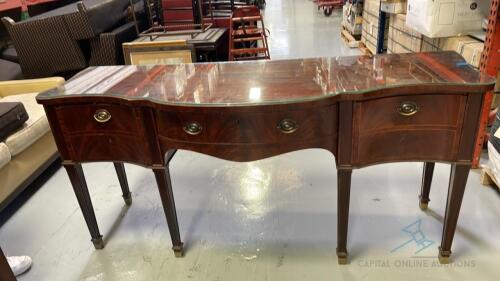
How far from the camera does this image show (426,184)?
174cm

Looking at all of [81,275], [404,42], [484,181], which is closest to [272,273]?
[81,275]

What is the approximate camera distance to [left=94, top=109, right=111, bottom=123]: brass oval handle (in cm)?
132

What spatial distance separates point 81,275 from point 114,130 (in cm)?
69

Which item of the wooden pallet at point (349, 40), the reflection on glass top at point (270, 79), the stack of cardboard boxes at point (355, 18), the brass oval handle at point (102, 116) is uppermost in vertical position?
the reflection on glass top at point (270, 79)

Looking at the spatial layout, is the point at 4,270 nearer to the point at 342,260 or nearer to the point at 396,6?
the point at 342,260

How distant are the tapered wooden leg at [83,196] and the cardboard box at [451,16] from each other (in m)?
2.06

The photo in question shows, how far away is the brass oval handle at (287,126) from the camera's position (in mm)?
1206

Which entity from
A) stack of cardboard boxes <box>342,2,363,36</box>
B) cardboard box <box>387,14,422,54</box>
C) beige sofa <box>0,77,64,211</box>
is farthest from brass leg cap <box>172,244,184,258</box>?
stack of cardboard boxes <box>342,2,363,36</box>

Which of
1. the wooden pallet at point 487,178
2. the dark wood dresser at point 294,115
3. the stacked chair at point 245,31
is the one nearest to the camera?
the dark wood dresser at point 294,115

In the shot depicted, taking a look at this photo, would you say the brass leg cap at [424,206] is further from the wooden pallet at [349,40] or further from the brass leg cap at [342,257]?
the wooden pallet at [349,40]

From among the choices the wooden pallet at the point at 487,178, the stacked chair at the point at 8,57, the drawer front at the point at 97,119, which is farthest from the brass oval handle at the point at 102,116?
the stacked chair at the point at 8,57

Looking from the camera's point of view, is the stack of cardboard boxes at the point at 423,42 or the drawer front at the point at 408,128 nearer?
the drawer front at the point at 408,128

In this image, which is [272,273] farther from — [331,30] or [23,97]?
[331,30]

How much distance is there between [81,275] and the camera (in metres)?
1.55
